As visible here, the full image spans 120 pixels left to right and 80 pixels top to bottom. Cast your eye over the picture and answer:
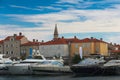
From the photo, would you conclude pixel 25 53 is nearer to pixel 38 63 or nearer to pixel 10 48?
pixel 10 48

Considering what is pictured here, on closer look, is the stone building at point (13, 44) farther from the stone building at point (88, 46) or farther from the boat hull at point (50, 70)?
the boat hull at point (50, 70)

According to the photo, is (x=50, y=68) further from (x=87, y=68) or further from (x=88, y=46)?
(x=88, y=46)

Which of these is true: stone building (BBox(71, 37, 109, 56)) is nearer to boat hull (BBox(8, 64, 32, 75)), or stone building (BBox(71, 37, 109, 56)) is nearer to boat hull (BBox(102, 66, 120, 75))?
boat hull (BBox(8, 64, 32, 75))

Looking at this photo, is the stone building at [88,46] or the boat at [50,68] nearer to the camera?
the boat at [50,68]

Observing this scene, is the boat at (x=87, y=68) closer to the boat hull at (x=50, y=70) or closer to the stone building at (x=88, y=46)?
the boat hull at (x=50, y=70)

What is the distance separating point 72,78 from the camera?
41344 mm

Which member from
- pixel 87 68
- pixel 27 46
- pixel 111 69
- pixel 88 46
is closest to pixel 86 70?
pixel 87 68

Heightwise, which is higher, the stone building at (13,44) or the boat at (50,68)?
the stone building at (13,44)

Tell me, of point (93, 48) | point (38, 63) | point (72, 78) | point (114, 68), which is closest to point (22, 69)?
point (38, 63)

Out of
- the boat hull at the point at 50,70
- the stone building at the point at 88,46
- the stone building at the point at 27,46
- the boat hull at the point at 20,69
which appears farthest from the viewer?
the stone building at the point at 27,46

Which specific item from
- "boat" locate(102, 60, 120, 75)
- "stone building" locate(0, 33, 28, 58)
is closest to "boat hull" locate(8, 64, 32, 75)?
"boat" locate(102, 60, 120, 75)

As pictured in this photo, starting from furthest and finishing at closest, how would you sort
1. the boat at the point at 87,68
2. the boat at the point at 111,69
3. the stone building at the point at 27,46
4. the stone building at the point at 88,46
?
the stone building at the point at 27,46
the stone building at the point at 88,46
the boat at the point at 111,69
the boat at the point at 87,68

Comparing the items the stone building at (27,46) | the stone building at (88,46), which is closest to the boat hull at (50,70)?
the stone building at (88,46)

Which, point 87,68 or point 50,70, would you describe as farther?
point 50,70
